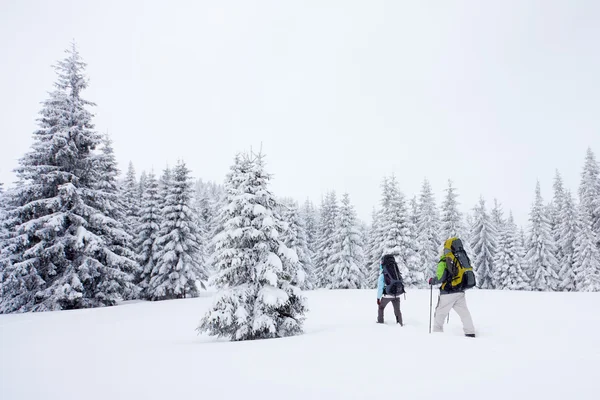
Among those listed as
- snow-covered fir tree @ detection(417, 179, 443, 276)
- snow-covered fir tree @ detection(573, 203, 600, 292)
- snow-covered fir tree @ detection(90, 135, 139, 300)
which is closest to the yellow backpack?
snow-covered fir tree @ detection(90, 135, 139, 300)

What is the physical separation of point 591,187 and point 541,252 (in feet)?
29.3

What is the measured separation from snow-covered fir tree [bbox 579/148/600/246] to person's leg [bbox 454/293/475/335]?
39.5 meters

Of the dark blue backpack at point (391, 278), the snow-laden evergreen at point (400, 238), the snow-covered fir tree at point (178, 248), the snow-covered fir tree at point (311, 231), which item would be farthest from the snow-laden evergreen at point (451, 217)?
the dark blue backpack at point (391, 278)

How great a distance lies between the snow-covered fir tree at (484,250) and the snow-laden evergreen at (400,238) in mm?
10863

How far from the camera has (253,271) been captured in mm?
8875

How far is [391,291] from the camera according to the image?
8.91 m

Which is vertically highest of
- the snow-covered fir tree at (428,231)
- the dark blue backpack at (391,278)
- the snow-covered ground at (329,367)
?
the snow-covered fir tree at (428,231)

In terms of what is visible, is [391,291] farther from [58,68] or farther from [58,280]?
[58,68]

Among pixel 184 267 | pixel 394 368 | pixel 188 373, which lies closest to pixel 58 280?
pixel 184 267

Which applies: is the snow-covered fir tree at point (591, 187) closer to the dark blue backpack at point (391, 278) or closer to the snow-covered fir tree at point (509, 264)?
the snow-covered fir tree at point (509, 264)

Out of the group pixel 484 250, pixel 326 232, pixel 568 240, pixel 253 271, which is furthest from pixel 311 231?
pixel 253 271

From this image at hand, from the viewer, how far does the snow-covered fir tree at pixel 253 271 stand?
841cm

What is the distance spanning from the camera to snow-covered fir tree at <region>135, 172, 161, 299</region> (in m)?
24.9

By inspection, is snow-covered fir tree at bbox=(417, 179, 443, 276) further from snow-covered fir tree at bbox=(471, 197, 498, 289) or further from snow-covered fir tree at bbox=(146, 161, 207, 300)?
snow-covered fir tree at bbox=(146, 161, 207, 300)
